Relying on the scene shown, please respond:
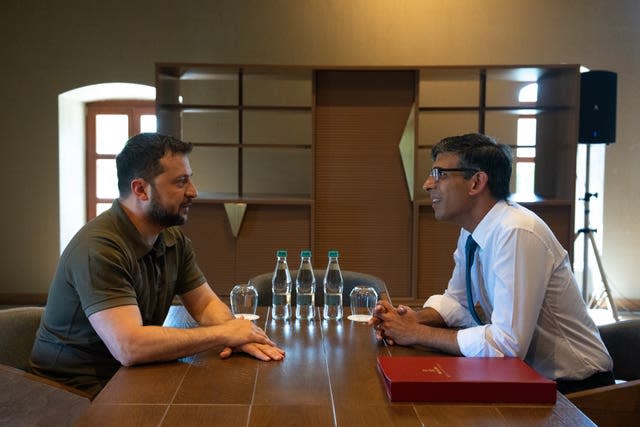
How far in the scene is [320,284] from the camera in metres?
3.18

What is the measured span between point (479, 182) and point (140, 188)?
1.15 meters

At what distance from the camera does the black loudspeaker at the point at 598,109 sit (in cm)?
517

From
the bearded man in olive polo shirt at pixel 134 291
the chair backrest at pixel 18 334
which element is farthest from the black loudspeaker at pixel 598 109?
the chair backrest at pixel 18 334

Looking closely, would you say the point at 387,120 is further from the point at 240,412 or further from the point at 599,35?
the point at 240,412

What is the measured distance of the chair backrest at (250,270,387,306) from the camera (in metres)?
2.96

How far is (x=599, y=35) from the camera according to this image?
588 cm

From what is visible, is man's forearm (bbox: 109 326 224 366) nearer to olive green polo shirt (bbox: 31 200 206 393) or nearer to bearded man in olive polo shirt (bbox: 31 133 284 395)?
bearded man in olive polo shirt (bbox: 31 133 284 395)

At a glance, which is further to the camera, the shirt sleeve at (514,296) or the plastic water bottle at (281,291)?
the plastic water bottle at (281,291)

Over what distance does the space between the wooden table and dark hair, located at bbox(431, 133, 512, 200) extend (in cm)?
66

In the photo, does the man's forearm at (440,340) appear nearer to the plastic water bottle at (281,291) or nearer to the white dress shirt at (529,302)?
the white dress shirt at (529,302)

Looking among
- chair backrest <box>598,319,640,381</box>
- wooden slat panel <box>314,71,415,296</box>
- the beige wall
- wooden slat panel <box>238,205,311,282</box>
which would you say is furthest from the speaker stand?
chair backrest <box>598,319,640,381</box>

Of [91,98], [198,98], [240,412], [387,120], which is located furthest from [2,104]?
[240,412]

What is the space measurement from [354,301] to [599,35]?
469cm

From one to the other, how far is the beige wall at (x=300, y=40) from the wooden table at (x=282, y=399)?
15.0 feet
